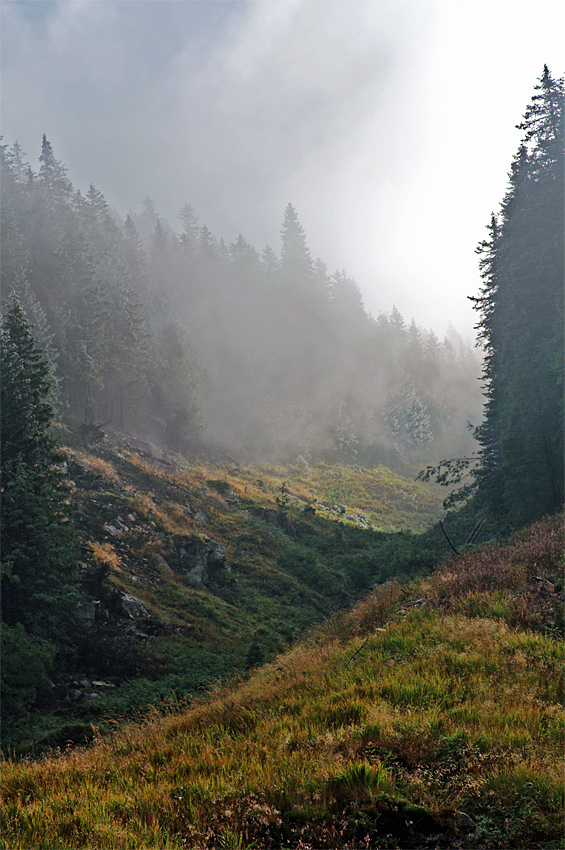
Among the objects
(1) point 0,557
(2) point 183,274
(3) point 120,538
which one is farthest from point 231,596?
(2) point 183,274

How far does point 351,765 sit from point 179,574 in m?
18.3

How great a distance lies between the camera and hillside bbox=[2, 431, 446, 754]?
12.0m

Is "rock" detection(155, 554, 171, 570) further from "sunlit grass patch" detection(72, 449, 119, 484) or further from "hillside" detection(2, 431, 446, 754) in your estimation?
"sunlit grass patch" detection(72, 449, 119, 484)

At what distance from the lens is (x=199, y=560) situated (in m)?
21.9

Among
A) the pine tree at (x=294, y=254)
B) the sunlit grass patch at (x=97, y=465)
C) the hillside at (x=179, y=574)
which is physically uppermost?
the pine tree at (x=294, y=254)

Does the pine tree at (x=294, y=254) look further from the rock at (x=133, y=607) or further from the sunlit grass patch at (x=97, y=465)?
the rock at (x=133, y=607)

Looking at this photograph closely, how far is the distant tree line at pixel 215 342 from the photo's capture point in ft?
150

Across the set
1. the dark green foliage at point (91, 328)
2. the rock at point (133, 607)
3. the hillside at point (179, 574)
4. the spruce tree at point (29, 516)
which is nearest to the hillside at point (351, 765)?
the hillside at point (179, 574)

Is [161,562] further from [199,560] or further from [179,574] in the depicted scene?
[199,560]

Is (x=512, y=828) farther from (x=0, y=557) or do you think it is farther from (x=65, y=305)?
(x=65, y=305)

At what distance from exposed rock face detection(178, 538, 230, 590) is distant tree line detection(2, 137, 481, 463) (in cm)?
2158

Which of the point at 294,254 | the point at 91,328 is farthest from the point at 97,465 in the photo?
the point at 294,254

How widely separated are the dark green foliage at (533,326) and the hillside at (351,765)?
13.0m

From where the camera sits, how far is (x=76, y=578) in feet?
50.3
